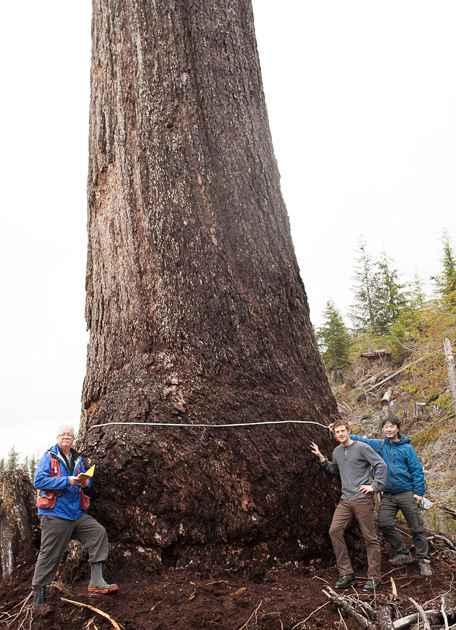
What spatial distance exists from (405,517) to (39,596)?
2.97 meters

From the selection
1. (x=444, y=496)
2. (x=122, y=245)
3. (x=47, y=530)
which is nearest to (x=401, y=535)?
(x=47, y=530)

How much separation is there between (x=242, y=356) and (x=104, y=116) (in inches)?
104

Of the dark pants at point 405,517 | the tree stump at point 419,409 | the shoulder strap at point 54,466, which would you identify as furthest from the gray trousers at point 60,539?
the tree stump at point 419,409

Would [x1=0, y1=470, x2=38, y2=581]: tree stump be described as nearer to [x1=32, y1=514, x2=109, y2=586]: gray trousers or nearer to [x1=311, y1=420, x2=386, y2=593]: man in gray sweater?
[x1=32, y1=514, x2=109, y2=586]: gray trousers

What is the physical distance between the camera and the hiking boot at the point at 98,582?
3.20m

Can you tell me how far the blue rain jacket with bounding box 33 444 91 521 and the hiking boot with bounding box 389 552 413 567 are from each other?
244 centimetres

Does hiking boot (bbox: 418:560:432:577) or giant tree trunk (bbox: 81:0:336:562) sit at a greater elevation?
giant tree trunk (bbox: 81:0:336:562)

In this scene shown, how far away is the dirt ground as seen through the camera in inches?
113

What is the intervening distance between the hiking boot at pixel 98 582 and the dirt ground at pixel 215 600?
0.16 feet

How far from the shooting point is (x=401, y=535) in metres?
4.53

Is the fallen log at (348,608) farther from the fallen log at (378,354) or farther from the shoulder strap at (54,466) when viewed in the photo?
the fallen log at (378,354)

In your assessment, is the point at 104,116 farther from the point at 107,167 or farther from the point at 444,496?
the point at 444,496

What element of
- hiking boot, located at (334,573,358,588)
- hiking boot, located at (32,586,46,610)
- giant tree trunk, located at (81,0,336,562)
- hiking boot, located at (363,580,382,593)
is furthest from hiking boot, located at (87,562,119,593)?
hiking boot, located at (363,580,382,593)

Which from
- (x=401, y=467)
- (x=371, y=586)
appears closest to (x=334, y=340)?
(x=401, y=467)
